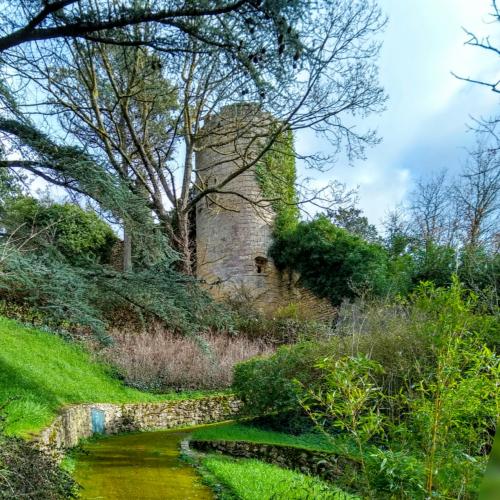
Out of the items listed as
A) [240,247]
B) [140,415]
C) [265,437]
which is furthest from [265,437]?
[240,247]

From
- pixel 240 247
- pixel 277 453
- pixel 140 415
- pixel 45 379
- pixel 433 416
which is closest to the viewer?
pixel 433 416

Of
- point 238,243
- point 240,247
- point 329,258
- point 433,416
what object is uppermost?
point 238,243

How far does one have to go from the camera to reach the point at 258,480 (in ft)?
15.9

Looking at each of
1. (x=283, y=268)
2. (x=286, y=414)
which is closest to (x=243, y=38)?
(x=286, y=414)

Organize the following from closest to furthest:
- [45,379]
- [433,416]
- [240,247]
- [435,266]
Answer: [433,416], [45,379], [435,266], [240,247]

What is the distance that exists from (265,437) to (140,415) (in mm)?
3201

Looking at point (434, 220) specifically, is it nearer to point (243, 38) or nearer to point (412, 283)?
point (412, 283)

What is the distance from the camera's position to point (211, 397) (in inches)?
413

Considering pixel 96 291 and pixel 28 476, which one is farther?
pixel 96 291

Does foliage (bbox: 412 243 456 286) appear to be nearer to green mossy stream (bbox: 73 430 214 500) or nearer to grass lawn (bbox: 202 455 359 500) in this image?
green mossy stream (bbox: 73 430 214 500)

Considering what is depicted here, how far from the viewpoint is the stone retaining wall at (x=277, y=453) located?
19.9 feet

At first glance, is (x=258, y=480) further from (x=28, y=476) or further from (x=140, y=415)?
(x=140, y=415)

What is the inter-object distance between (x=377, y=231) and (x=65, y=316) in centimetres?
1644

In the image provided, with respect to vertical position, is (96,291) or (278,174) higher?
(278,174)
